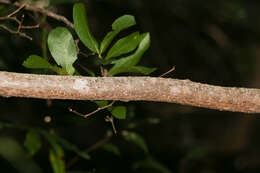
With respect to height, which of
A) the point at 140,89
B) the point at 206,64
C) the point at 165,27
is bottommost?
the point at 140,89

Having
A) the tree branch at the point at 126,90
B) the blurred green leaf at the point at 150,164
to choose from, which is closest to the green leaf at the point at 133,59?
the tree branch at the point at 126,90

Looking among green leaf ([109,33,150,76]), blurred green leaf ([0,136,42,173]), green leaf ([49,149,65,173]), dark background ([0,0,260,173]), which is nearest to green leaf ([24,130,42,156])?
green leaf ([49,149,65,173])

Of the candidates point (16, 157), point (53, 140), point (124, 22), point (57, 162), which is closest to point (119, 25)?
point (124, 22)

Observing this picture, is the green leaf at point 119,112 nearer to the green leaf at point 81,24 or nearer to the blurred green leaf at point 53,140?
the green leaf at point 81,24

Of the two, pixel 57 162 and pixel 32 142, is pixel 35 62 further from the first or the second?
pixel 57 162

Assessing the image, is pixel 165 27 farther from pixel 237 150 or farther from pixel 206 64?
pixel 237 150

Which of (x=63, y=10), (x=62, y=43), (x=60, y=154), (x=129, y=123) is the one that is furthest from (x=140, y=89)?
(x=63, y=10)

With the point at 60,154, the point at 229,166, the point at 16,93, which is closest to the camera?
the point at 16,93
